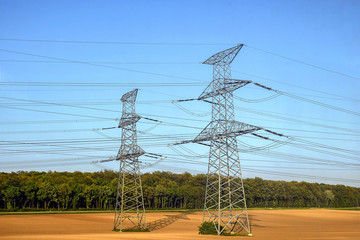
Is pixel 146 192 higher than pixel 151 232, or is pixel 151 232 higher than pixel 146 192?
pixel 146 192

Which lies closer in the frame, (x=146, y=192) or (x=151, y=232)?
(x=151, y=232)

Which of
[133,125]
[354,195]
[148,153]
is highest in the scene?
[133,125]

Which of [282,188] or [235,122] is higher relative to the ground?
[235,122]

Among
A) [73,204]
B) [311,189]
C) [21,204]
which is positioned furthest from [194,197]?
[311,189]

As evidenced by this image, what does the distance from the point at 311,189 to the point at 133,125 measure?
160141mm

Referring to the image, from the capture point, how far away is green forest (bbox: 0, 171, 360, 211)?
340ft

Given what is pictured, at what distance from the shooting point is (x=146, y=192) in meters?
122

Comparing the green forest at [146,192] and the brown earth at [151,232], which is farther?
the green forest at [146,192]

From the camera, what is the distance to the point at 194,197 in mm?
133875

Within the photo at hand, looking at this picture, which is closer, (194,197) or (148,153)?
(148,153)

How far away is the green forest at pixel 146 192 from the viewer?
4080 inches

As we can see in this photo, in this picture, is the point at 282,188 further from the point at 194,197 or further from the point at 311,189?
the point at 194,197

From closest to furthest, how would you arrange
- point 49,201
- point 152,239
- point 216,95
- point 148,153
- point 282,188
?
1. point 152,239
2. point 216,95
3. point 148,153
4. point 49,201
5. point 282,188

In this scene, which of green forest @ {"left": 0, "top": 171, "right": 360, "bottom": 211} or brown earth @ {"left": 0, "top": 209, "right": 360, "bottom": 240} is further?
green forest @ {"left": 0, "top": 171, "right": 360, "bottom": 211}
